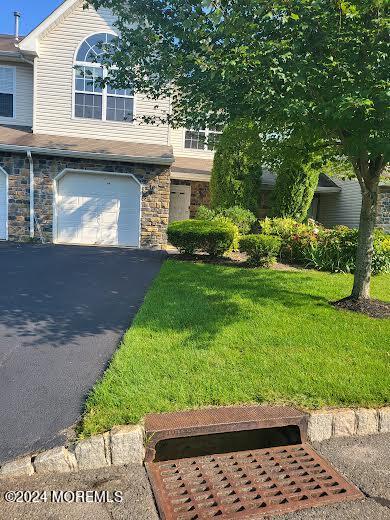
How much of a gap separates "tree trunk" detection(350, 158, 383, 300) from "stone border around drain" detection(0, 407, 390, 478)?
10.6 ft

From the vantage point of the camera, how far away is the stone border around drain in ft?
8.55

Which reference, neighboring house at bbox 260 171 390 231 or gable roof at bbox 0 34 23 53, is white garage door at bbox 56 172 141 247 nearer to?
neighboring house at bbox 260 171 390 231

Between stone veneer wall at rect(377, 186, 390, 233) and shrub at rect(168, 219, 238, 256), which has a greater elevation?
stone veneer wall at rect(377, 186, 390, 233)

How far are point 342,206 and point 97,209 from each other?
34.7 ft

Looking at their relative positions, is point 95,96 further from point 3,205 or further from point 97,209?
point 3,205

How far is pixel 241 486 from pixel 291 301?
12.8ft

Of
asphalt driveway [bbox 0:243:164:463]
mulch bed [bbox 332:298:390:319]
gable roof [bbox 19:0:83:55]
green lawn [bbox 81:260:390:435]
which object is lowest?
asphalt driveway [bbox 0:243:164:463]

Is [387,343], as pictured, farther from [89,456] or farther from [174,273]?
[174,273]

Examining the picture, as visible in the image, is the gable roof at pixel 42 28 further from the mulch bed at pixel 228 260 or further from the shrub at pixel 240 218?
the mulch bed at pixel 228 260

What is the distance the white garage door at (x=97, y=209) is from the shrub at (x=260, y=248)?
4666 millimetres

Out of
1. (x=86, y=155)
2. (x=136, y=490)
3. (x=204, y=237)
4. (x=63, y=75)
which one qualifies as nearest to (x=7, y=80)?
(x=63, y=75)

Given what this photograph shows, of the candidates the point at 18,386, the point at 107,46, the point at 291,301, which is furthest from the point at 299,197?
the point at 18,386

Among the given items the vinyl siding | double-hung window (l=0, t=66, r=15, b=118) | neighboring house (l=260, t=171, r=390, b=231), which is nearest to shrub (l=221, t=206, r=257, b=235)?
neighboring house (l=260, t=171, r=390, b=231)

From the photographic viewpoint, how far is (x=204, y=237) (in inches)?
366
